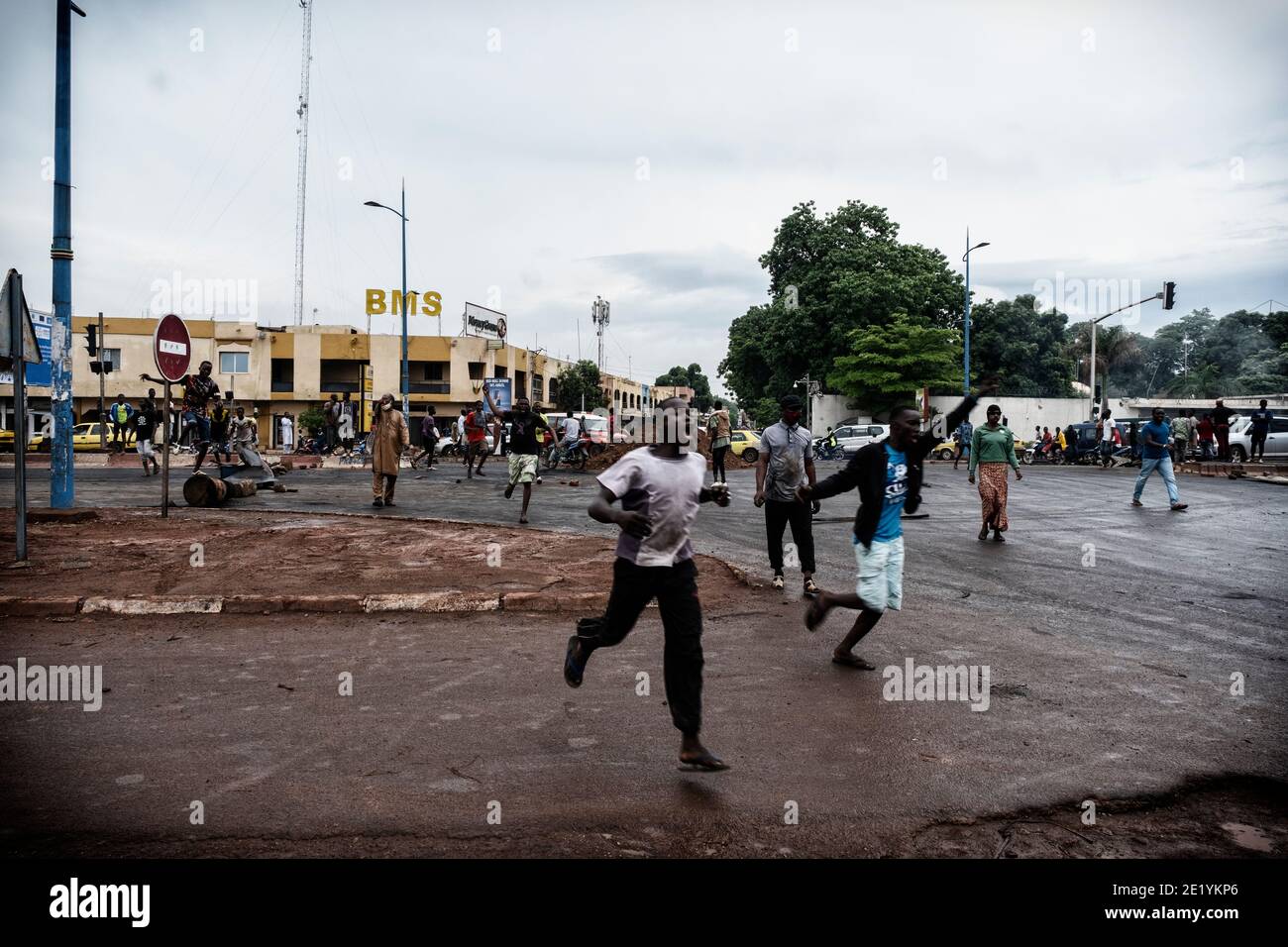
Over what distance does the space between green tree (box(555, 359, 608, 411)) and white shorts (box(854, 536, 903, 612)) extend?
71.2 m

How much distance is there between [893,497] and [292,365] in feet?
199

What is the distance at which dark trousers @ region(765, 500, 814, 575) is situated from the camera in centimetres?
808

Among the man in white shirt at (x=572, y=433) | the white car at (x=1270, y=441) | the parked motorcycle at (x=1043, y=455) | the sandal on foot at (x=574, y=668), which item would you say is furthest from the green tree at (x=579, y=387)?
the sandal on foot at (x=574, y=668)

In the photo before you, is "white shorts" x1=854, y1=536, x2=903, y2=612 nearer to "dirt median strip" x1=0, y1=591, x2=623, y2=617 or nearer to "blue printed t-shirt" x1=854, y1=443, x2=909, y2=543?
"blue printed t-shirt" x1=854, y1=443, x2=909, y2=543

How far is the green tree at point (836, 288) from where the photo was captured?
47688 mm

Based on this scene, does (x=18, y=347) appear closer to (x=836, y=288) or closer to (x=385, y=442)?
(x=385, y=442)

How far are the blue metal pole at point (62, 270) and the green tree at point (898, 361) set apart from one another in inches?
1517

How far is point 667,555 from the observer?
425cm

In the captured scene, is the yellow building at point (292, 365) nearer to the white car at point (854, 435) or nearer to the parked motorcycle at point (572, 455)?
the white car at point (854, 435)

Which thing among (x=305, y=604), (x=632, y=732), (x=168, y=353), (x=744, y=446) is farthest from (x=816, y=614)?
(x=744, y=446)

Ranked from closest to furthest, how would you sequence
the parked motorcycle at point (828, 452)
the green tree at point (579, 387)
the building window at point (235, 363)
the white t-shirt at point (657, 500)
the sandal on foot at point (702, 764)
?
the sandal on foot at point (702, 764) < the white t-shirt at point (657, 500) < the parked motorcycle at point (828, 452) < the building window at point (235, 363) < the green tree at point (579, 387)
